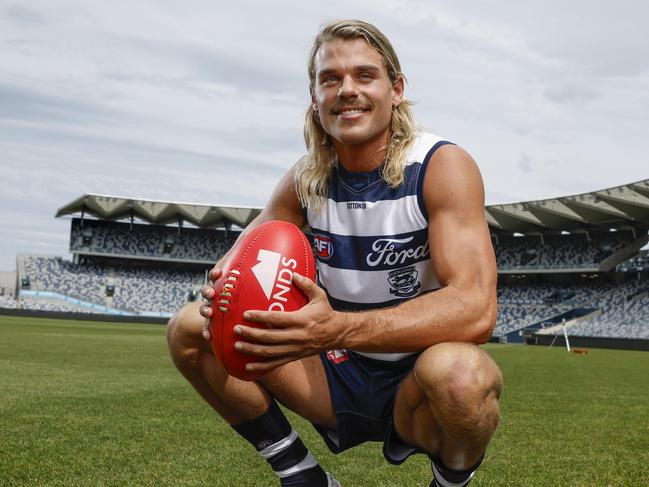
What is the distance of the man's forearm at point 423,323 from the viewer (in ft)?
7.25

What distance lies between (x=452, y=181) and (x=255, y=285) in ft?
2.69

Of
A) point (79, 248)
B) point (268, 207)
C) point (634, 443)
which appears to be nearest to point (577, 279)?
point (79, 248)

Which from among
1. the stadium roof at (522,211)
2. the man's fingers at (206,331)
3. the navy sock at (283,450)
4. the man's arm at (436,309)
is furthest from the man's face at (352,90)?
the stadium roof at (522,211)

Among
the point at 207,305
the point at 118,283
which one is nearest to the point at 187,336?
the point at 207,305

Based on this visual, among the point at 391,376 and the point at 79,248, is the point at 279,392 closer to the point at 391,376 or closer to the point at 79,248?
the point at 391,376

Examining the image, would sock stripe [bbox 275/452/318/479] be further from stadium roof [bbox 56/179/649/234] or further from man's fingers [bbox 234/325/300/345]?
stadium roof [bbox 56/179/649/234]

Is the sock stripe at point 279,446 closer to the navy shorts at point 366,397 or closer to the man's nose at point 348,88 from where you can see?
the navy shorts at point 366,397

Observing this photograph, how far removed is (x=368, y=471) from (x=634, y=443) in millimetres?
2548

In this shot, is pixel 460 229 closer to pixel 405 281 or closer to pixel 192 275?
pixel 405 281

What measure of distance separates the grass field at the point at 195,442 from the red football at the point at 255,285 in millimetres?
1377

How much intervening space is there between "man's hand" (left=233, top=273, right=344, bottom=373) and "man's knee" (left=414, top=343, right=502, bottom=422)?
0.37m

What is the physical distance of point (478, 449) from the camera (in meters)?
2.48

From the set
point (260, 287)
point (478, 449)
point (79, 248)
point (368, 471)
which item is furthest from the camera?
point (79, 248)

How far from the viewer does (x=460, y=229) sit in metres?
2.46
